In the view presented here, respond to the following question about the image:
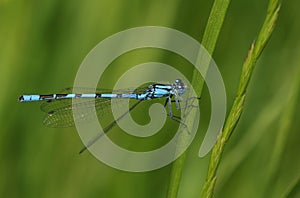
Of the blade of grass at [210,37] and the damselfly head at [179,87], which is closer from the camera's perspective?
the blade of grass at [210,37]

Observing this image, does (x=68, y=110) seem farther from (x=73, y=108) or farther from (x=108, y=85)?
(x=108, y=85)

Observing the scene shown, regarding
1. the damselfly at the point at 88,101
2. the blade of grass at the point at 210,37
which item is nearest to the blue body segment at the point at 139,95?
the damselfly at the point at 88,101

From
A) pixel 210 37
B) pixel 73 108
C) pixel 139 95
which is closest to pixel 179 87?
pixel 139 95

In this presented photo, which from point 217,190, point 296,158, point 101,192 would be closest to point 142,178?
point 101,192

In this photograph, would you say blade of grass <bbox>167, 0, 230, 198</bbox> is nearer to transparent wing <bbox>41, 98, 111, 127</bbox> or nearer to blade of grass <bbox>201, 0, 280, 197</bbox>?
blade of grass <bbox>201, 0, 280, 197</bbox>

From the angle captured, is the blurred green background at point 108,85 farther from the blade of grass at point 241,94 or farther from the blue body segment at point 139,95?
the blade of grass at point 241,94

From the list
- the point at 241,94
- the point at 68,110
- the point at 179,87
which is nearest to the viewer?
the point at 241,94
